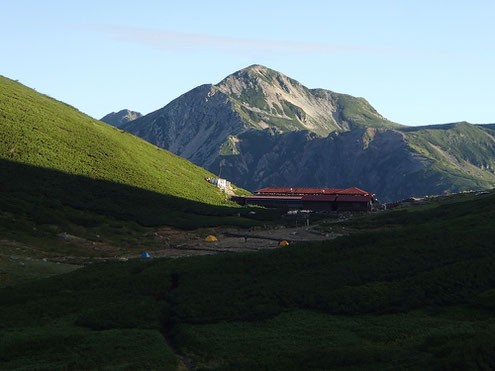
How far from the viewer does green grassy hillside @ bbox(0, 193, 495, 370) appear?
38.0 metres

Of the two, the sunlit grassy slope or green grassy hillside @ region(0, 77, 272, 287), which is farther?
the sunlit grassy slope

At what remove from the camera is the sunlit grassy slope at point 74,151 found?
153250 mm

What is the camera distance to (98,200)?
138625mm

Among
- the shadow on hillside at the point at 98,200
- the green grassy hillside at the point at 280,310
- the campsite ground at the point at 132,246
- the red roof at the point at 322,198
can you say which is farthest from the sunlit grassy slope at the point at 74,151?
the green grassy hillside at the point at 280,310

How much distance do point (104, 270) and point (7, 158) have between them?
90.0 metres

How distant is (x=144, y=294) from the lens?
56406mm

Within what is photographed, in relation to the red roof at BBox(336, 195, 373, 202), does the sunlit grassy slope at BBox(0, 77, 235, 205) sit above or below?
above

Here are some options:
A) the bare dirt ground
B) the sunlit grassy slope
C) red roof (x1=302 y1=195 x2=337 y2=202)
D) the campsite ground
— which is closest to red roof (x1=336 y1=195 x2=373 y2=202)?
red roof (x1=302 y1=195 x2=337 y2=202)

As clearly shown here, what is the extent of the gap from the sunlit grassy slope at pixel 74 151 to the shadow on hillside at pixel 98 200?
18.1 ft

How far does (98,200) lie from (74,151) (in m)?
35.4

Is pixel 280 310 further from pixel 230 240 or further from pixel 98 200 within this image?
pixel 98 200

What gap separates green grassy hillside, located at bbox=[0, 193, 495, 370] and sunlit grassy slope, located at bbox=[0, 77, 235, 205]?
91.6m

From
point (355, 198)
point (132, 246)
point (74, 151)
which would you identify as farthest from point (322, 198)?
point (132, 246)

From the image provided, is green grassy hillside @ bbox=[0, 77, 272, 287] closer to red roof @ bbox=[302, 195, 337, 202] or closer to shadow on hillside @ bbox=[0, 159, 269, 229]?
shadow on hillside @ bbox=[0, 159, 269, 229]
